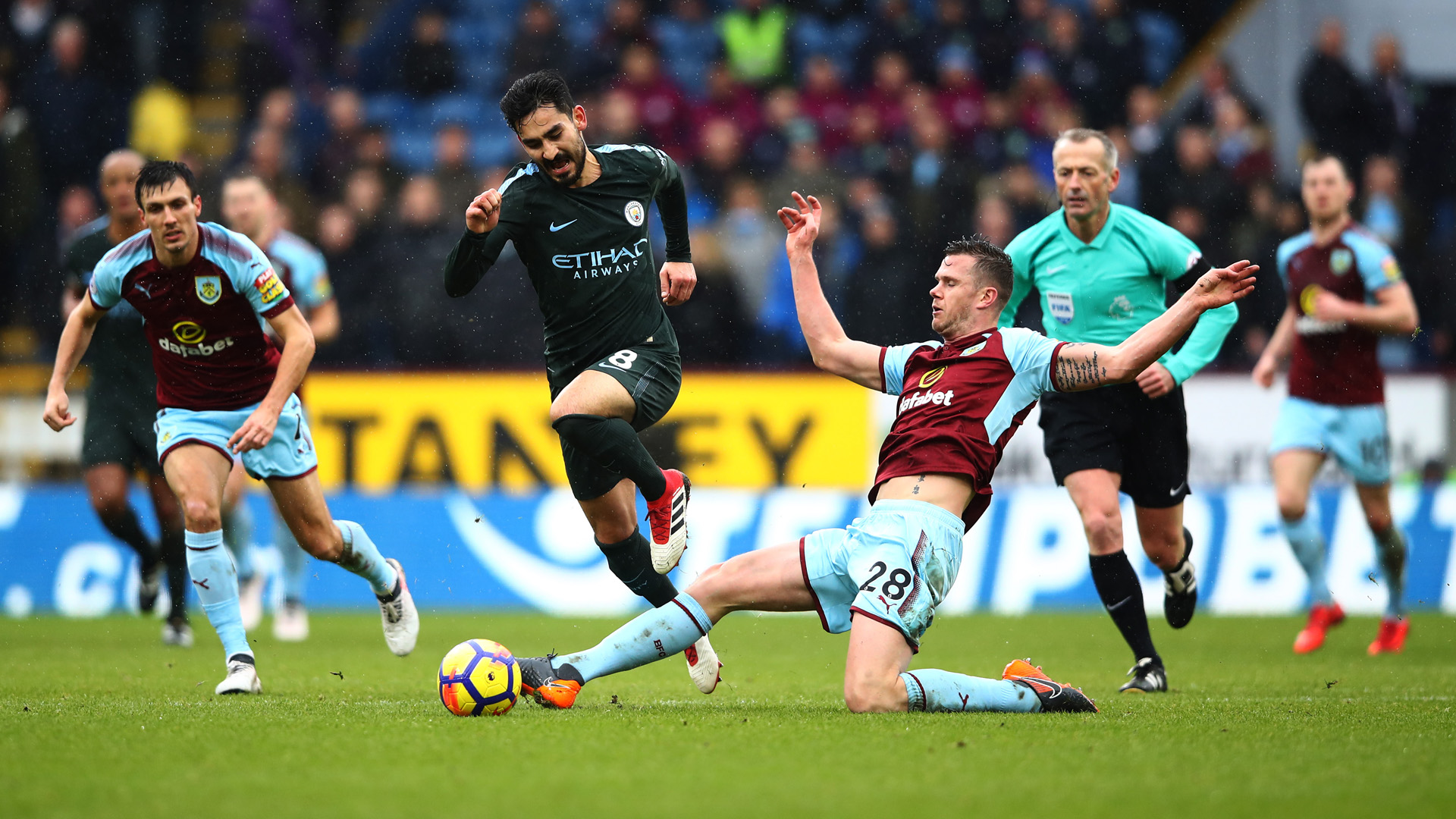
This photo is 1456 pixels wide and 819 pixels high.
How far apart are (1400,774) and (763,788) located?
1815 mm

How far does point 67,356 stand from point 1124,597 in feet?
15.2

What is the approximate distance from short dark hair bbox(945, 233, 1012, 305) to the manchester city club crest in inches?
118

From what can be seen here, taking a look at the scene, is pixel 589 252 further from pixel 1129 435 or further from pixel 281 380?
pixel 1129 435

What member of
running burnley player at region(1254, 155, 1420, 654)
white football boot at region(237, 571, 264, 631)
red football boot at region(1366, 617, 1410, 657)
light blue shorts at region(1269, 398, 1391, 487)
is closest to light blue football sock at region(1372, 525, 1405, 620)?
running burnley player at region(1254, 155, 1420, 654)

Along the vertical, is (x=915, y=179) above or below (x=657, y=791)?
above

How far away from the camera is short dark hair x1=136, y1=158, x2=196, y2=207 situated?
6215 millimetres

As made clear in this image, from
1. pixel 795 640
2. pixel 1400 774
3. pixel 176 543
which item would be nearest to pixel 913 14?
pixel 795 640

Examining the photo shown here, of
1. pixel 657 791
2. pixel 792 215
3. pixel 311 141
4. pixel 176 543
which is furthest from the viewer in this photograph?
pixel 311 141

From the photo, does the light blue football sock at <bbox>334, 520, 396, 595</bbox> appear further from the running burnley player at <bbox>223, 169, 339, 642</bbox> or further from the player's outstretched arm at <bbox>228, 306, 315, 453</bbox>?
the running burnley player at <bbox>223, 169, 339, 642</bbox>

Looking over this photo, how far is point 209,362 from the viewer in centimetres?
665

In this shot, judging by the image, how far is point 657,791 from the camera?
392 cm

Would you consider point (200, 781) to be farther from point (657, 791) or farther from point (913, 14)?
point (913, 14)

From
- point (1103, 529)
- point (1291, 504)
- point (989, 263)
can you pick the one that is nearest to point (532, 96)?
point (989, 263)

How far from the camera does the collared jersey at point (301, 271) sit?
364 inches
